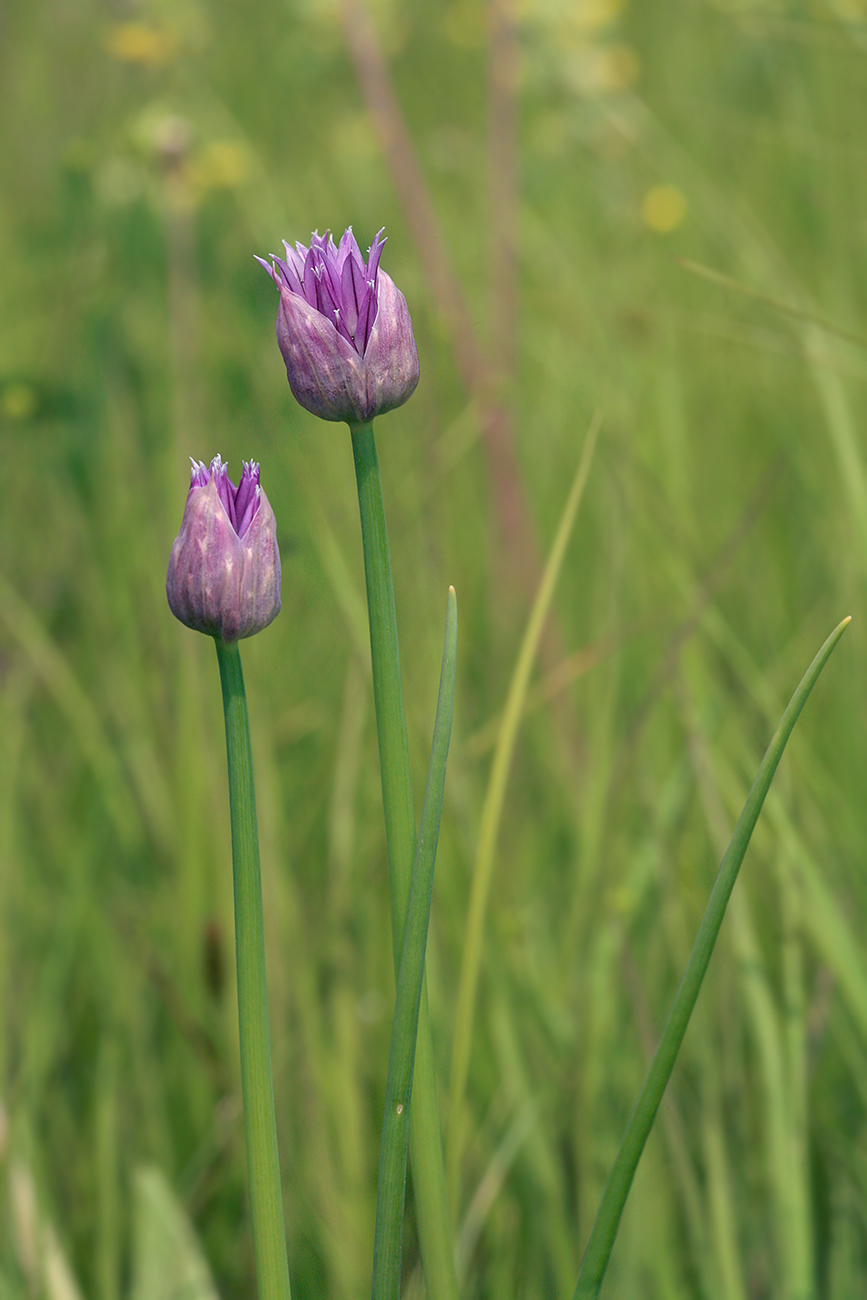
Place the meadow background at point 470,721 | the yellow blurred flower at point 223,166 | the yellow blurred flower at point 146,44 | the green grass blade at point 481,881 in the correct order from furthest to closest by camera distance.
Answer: the yellow blurred flower at point 146,44 < the yellow blurred flower at point 223,166 < the meadow background at point 470,721 < the green grass blade at point 481,881

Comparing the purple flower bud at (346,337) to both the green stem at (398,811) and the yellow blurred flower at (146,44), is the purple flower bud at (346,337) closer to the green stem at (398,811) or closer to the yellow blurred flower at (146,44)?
the green stem at (398,811)

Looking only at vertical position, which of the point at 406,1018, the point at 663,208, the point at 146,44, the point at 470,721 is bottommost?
the point at 406,1018

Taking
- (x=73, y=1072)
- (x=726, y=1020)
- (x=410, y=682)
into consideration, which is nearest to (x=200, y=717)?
(x=410, y=682)

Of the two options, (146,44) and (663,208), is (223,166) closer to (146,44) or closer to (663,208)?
(146,44)

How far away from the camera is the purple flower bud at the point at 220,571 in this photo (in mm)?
365

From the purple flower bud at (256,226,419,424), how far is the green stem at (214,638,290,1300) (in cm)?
9

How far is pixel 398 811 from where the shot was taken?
1.18ft

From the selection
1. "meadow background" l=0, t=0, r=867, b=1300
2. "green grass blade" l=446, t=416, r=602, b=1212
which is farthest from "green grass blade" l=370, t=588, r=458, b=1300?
"meadow background" l=0, t=0, r=867, b=1300

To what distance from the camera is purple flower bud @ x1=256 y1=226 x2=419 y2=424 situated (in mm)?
367

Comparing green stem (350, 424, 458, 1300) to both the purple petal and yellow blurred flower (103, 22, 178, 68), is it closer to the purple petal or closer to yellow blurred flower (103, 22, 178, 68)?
the purple petal

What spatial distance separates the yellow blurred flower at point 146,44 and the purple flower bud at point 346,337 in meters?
1.85

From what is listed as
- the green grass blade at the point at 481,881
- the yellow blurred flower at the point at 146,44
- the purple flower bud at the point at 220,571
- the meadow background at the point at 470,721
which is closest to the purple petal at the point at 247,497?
the purple flower bud at the point at 220,571

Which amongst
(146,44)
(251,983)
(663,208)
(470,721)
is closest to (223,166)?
(146,44)

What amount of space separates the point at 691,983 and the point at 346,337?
0.25 m
